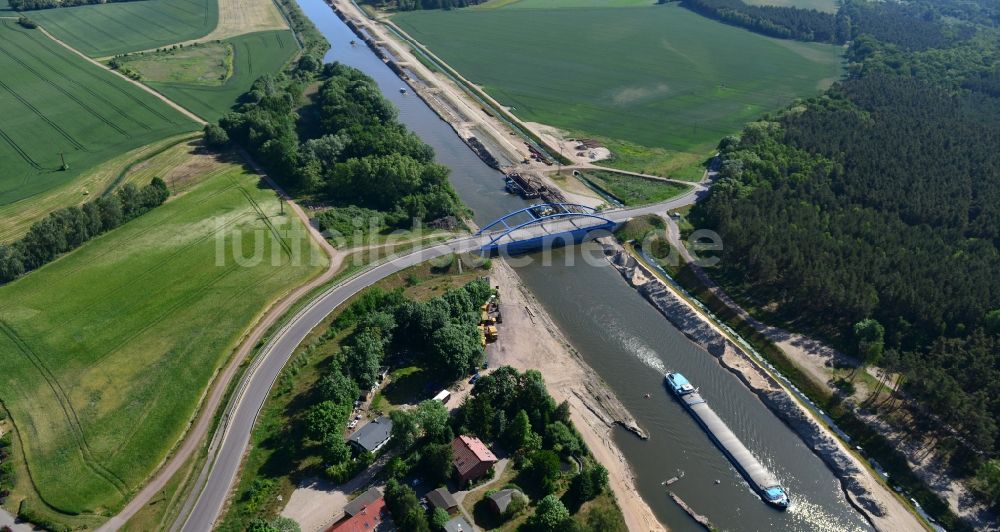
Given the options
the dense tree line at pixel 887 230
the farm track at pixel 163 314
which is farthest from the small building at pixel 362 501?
the dense tree line at pixel 887 230

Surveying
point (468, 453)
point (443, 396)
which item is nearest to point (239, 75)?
point (443, 396)

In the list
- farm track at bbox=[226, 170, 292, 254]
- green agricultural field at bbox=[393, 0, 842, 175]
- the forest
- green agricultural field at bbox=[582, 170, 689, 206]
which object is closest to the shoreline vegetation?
farm track at bbox=[226, 170, 292, 254]

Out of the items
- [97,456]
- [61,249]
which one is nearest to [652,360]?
[97,456]

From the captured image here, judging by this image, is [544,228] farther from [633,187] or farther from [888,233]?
[888,233]

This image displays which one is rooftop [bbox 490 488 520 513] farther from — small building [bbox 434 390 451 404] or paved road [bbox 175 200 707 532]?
paved road [bbox 175 200 707 532]

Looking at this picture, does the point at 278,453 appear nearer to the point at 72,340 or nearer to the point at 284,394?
the point at 284,394
